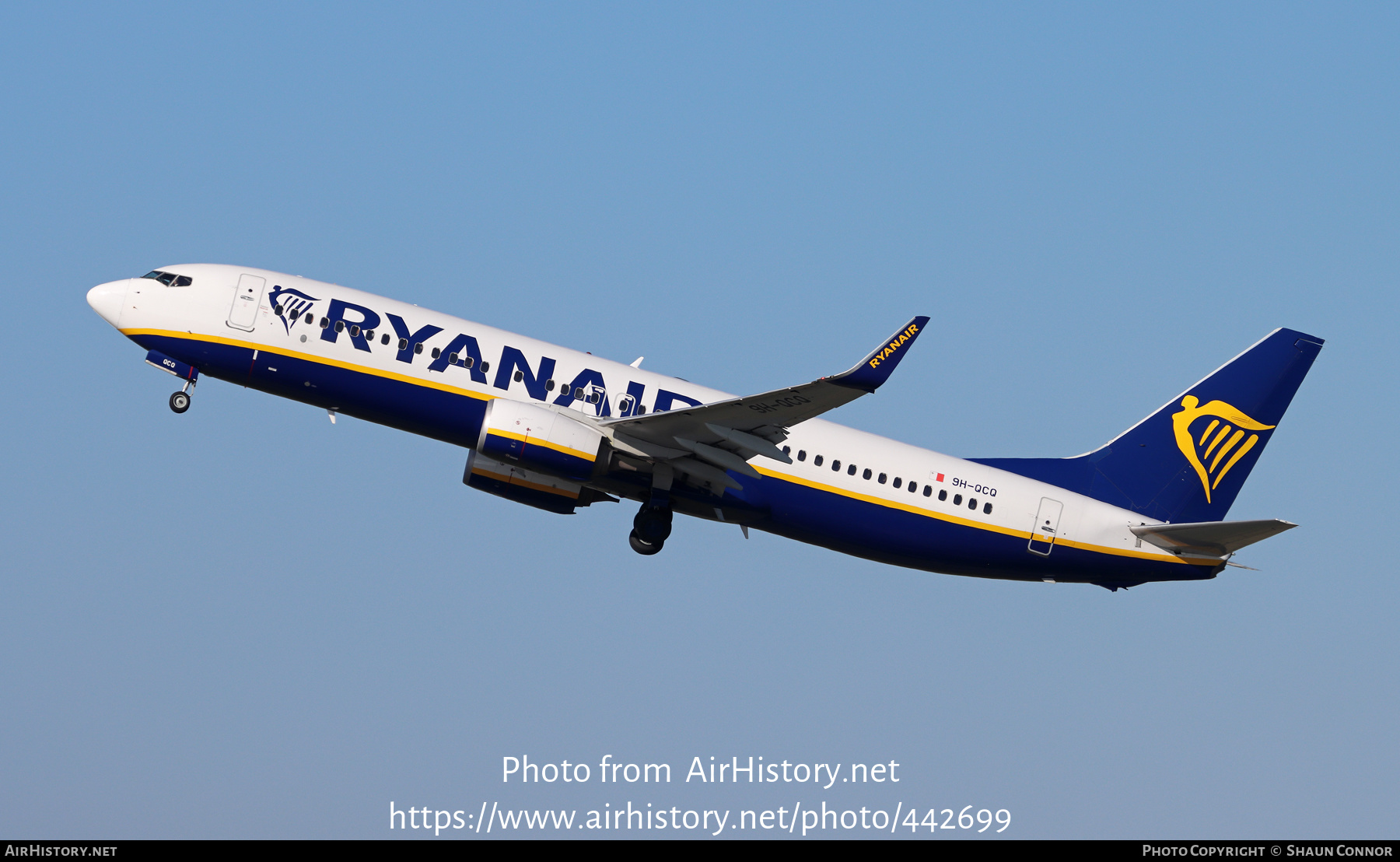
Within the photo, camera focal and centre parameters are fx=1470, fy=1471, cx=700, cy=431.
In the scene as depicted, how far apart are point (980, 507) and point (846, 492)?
380 centimetres

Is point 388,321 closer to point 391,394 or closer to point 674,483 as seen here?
point 391,394

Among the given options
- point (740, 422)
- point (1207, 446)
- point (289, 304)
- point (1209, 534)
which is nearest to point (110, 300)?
point (289, 304)

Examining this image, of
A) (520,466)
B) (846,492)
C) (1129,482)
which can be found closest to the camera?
(520,466)

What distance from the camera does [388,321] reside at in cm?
3628

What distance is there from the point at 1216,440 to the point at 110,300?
29912 millimetres

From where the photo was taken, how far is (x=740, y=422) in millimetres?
35000

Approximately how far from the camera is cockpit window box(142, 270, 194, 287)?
1452 inches

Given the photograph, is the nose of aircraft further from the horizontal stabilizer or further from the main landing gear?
the horizontal stabilizer

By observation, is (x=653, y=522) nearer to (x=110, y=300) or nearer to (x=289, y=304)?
(x=289, y=304)

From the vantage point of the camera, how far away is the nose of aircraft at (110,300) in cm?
3691

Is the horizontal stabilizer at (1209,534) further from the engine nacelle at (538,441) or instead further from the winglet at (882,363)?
the engine nacelle at (538,441)

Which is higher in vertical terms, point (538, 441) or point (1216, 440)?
point (1216, 440)

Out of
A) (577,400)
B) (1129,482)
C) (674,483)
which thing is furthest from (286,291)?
(1129,482)

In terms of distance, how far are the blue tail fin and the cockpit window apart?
22304 millimetres
